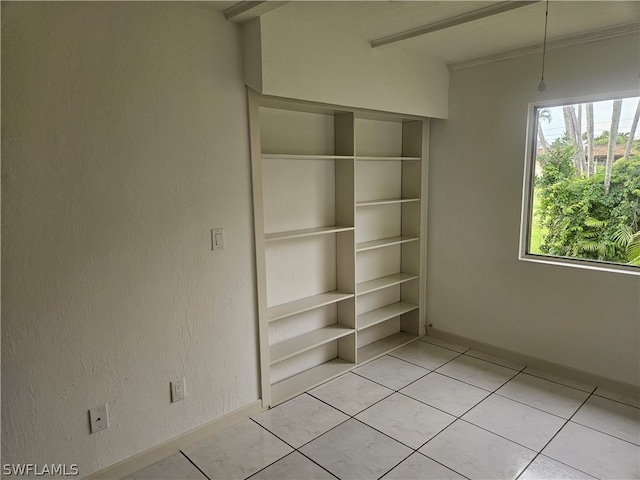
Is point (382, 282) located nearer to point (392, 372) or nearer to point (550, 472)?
Answer: point (392, 372)

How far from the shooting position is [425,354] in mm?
3523

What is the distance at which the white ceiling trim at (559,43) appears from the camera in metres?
2.60

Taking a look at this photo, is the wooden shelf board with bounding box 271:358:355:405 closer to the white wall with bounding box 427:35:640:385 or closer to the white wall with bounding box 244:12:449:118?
the white wall with bounding box 427:35:640:385

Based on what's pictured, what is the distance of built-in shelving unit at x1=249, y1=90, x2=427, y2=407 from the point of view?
2.79 meters

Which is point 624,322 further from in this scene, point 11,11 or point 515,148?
point 11,11

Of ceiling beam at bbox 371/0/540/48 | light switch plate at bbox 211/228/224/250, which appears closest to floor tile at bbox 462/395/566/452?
light switch plate at bbox 211/228/224/250

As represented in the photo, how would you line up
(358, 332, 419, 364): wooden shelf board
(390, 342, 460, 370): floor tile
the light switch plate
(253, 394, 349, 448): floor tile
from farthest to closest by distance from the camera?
(358, 332, 419, 364): wooden shelf board, (390, 342, 460, 370): floor tile, (253, 394, 349, 448): floor tile, the light switch plate

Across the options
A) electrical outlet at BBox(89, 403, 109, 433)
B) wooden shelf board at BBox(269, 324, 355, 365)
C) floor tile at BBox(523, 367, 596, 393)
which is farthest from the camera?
floor tile at BBox(523, 367, 596, 393)

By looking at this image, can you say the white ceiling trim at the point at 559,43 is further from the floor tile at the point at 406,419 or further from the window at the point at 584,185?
the floor tile at the point at 406,419

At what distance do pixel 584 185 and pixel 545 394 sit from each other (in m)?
1.47

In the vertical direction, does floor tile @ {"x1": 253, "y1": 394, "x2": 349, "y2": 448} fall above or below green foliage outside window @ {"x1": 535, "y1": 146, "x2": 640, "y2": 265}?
below

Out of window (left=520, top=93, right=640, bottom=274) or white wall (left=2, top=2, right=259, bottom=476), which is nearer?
white wall (left=2, top=2, right=259, bottom=476)

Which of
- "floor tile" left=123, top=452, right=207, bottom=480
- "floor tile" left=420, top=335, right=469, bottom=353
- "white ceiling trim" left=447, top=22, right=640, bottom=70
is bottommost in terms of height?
"floor tile" left=420, top=335, right=469, bottom=353

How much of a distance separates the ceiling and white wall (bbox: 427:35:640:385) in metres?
0.17
